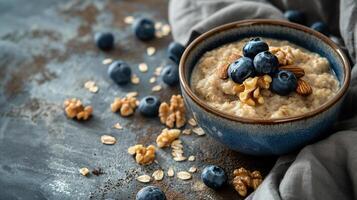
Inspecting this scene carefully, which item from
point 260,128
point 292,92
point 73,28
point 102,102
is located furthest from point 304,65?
point 73,28

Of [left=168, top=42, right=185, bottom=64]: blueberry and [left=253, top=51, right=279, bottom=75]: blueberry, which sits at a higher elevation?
[left=253, top=51, right=279, bottom=75]: blueberry

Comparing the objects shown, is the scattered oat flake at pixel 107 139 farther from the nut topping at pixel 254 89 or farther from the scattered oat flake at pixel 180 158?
the nut topping at pixel 254 89

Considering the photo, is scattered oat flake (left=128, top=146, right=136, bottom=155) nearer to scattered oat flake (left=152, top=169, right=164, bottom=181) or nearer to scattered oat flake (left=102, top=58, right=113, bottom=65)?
scattered oat flake (left=152, top=169, right=164, bottom=181)

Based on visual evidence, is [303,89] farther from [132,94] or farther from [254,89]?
[132,94]

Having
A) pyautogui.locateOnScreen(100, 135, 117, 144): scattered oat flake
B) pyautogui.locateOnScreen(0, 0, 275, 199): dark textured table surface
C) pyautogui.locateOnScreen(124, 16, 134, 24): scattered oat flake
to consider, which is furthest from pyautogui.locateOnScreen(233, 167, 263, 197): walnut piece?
pyautogui.locateOnScreen(124, 16, 134, 24): scattered oat flake

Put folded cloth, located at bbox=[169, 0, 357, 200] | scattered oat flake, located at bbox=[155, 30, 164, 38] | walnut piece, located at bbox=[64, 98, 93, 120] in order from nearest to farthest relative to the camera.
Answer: folded cloth, located at bbox=[169, 0, 357, 200] → walnut piece, located at bbox=[64, 98, 93, 120] → scattered oat flake, located at bbox=[155, 30, 164, 38]

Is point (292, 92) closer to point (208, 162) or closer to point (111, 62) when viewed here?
point (208, 162)

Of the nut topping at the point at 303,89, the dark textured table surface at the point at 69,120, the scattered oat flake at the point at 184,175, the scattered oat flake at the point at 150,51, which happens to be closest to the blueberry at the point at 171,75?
the dark textured table surface at the point at 69,120
